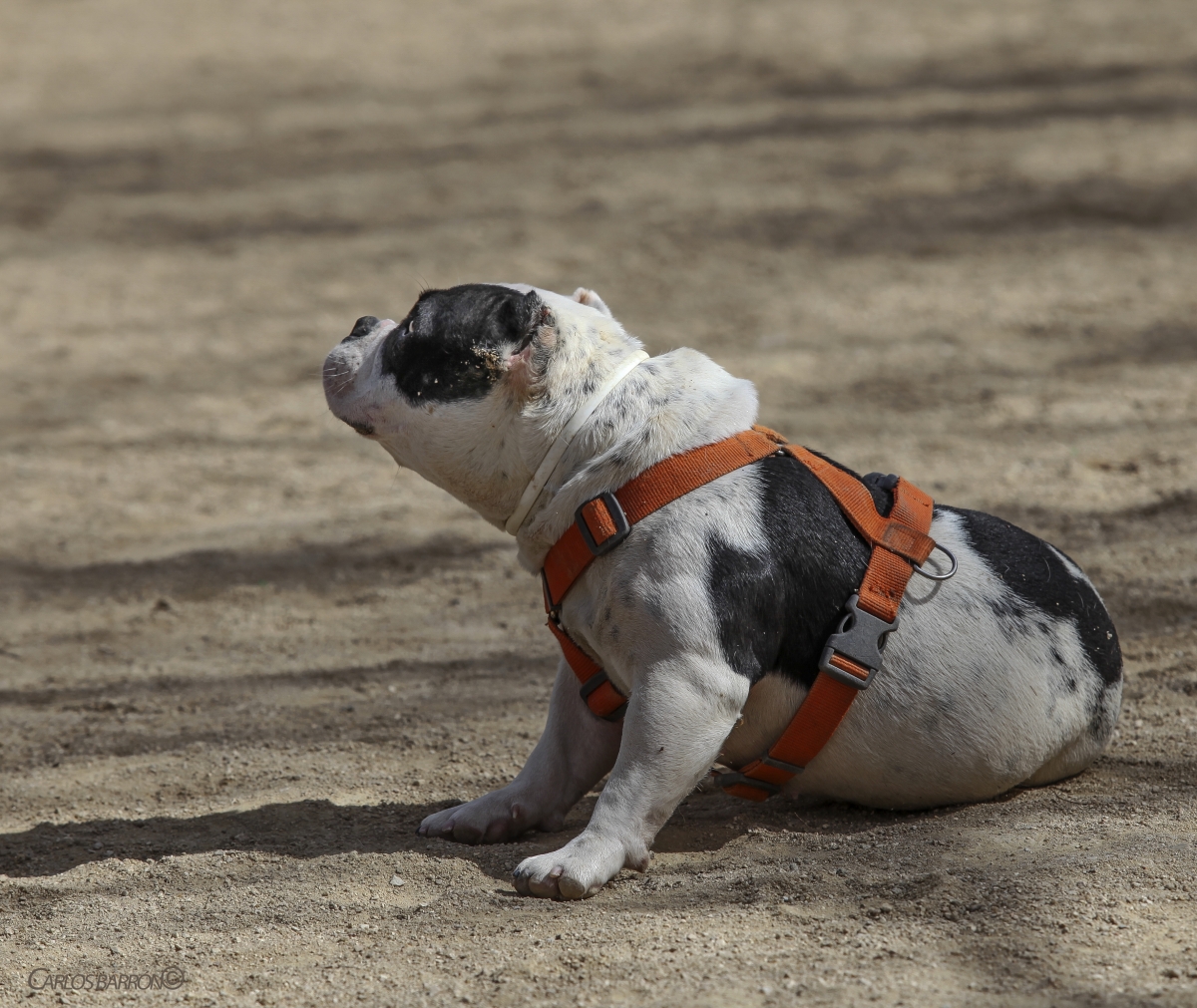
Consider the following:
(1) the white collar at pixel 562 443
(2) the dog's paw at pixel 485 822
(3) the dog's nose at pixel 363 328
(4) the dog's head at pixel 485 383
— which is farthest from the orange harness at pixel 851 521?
(3) the dog's nose at pixel 363 328

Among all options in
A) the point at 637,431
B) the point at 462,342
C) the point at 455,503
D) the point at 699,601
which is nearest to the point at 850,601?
the point at 699,601

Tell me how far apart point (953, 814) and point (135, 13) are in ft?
47.2

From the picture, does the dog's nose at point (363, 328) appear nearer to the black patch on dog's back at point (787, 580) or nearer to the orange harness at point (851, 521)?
the orange harness at point (851, 521)

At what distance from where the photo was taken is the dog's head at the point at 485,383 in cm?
372

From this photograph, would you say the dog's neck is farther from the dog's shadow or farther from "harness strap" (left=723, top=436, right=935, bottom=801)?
the dog's shadow

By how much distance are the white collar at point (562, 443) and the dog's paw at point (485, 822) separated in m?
0.87

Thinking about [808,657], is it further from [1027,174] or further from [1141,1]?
[1141,1]

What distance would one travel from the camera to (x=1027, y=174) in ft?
35.3

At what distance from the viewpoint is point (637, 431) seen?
3.65 m

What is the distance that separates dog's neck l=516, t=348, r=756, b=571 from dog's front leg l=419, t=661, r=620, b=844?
1.79 feet

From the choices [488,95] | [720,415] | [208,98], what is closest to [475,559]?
[720,415]

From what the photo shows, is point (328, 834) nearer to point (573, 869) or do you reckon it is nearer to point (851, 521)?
point (573, 869)

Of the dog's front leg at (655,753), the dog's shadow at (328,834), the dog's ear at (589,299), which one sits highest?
the dog's ear at (589,299)

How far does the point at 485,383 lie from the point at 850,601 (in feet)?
3.94
